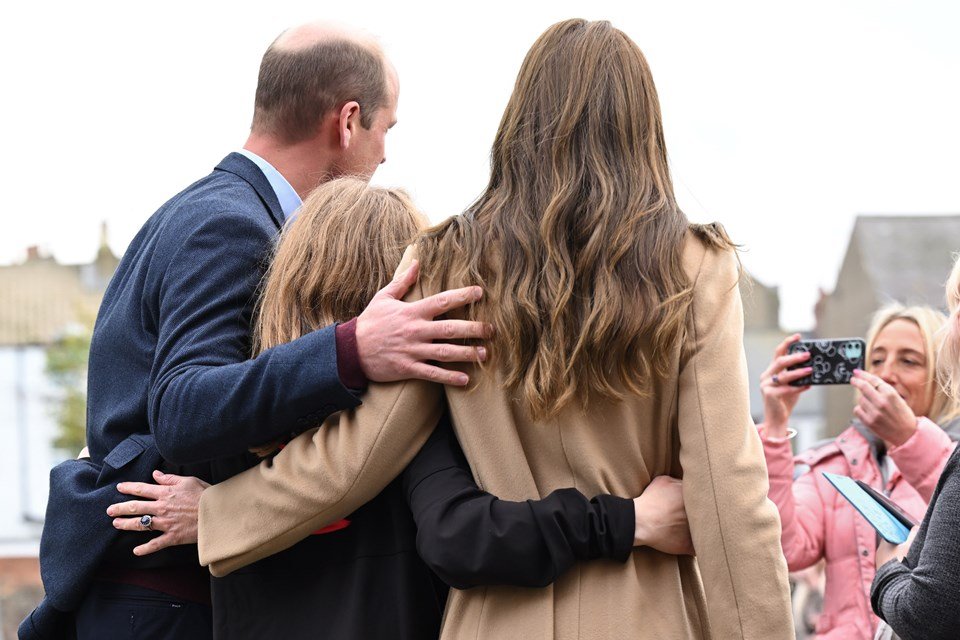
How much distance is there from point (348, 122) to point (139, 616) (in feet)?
3.95

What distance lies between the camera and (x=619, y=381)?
1.86 meters

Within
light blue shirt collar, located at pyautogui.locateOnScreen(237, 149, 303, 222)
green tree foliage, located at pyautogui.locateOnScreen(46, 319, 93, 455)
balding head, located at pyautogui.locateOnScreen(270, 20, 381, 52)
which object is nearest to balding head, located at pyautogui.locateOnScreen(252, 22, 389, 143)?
balding head, located at pyautogui.locateOnScreen(270, 20, 381, 52)

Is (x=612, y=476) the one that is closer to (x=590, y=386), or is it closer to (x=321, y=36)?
(x=590, y=386)

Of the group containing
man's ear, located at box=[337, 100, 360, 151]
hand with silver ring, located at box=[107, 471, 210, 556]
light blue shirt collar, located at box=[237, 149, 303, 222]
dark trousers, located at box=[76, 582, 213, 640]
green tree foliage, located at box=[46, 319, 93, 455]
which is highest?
man's ear, located at box=[337, 100, 360, 151]

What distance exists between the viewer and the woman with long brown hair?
1.84 meters

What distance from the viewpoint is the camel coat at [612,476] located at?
184cm

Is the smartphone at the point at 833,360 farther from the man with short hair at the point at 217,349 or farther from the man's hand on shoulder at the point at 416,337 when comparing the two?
the man's hand on shoulder at the point at 416,337

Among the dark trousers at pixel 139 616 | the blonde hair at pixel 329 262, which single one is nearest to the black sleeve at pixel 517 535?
the blonde hair at pixel 329 262

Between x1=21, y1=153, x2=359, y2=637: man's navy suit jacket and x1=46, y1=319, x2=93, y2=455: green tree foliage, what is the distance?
1306cm

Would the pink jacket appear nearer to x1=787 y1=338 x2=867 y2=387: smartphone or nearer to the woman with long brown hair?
x1=787 y1=338 x2=867 y2=387: smartphone

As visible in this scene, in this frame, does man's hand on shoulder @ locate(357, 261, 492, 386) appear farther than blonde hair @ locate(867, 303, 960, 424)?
No

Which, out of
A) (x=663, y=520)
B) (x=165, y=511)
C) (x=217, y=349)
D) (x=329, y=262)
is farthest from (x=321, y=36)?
(x=663, y=520)

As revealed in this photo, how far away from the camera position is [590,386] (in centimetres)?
186

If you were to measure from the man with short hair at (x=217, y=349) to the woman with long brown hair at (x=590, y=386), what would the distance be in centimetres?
8
